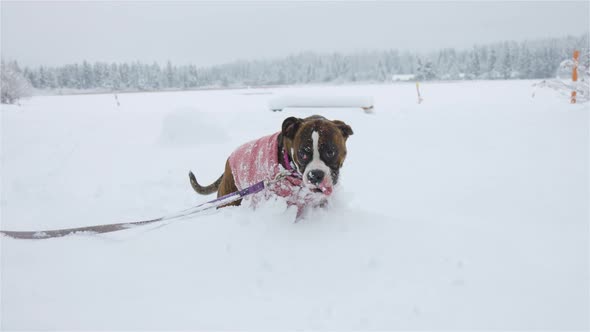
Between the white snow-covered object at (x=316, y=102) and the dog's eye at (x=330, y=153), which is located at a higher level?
the white snow-covered object at (x=316, y=102)

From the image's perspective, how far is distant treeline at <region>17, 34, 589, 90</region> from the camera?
63562 millimetres

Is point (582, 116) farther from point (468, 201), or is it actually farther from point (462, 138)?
point (468, 201)

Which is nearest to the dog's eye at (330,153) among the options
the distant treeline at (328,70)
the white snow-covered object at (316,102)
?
the white snow-covered object at (316,102)

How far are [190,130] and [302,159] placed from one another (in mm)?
6267

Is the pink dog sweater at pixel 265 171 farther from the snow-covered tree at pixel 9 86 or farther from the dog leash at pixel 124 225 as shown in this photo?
the snow-covered tree at pixel 9 86

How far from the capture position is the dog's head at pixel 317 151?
250 cm

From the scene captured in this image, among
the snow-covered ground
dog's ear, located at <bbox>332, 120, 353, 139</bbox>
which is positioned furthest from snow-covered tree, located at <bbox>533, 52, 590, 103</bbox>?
dog's ear, located at <bbox>332, 120, 353, 139</bbox>

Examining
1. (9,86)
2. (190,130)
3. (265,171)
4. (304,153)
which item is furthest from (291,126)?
(9,86)

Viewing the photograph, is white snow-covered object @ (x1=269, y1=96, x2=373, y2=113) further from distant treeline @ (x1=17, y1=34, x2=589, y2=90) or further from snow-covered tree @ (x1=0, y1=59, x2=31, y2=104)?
distant treeline @ (x1=17, y1=34, x2=589, y2=90)

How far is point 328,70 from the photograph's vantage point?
92125 millimetres

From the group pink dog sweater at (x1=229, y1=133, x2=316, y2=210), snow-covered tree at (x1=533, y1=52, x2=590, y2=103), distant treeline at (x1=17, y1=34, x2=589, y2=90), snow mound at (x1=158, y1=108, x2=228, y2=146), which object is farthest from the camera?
distant treeline at (x1=17, y1=34, x2=589, y2=90)

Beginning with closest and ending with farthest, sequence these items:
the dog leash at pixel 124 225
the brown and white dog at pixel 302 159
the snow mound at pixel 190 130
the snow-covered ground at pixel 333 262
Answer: the snow-covered ground at pixel 333 262 → the dog leash at pixel 124 225 → the brown and white dog at pixel 302 159 → the snow mound at pixel 190 130

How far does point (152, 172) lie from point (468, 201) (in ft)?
17.7

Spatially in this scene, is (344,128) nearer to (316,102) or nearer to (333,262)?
(333,262)
